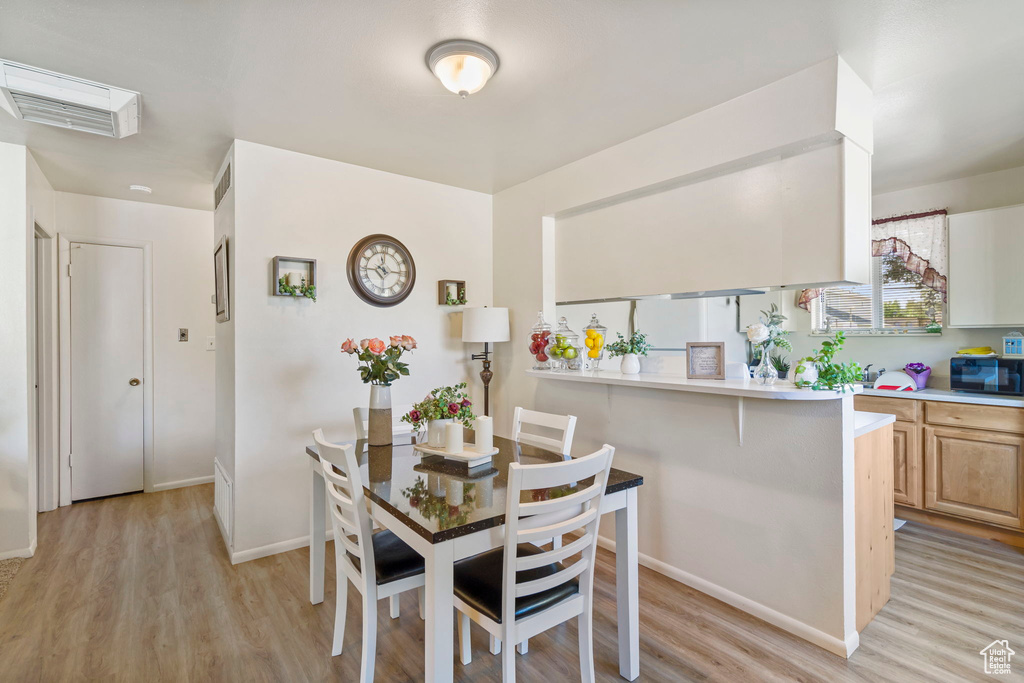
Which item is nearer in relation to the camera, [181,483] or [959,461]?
[959,461]

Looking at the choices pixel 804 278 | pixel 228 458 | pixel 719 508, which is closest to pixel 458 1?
pixel 804 278

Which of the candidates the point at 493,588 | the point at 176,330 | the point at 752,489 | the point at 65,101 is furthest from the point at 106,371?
the point at 752,489

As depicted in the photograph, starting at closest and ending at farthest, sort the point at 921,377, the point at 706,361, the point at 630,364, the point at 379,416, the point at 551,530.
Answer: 1. the point at 551,530
2. the point at 379,416
3. the point at 706,361
4. the point at 630,364
5. the point at 921,377

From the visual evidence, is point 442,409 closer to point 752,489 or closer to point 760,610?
point 752,489

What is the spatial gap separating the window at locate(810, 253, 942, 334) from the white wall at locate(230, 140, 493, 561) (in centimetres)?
316

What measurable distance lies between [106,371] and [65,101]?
2555 millimetres

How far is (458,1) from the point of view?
5.53 feet

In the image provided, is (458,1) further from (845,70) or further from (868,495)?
(868,495)

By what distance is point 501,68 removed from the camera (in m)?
2.08

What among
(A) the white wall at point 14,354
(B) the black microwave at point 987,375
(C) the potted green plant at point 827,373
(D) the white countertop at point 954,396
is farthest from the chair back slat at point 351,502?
(B) the black microwave at point 987,375

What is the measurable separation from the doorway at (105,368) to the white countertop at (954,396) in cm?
575

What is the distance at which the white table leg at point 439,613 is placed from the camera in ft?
4.58

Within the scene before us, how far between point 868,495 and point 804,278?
1.01 meters

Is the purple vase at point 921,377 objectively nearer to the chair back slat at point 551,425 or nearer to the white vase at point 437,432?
the chair back slat at point 551,425
